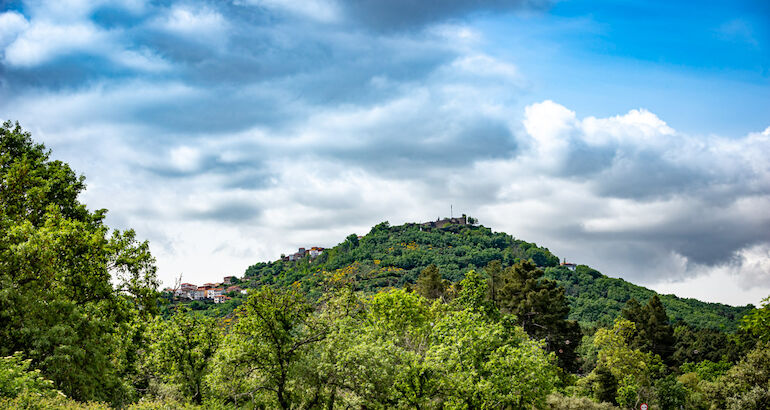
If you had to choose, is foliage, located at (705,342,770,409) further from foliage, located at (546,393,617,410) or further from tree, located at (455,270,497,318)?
tree, located at (455,270,497,318)

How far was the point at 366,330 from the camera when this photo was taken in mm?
25250

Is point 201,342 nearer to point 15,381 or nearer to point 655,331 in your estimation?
point 15,381

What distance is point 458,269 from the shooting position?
489 ft

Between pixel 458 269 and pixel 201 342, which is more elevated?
pixel 458 269

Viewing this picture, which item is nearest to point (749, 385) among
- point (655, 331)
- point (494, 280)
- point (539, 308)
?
point (539, 308)

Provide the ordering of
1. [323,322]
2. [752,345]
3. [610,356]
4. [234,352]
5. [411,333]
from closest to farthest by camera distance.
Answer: [234,352] → [323,322] → [411,333] → [610,356] → [752,345]

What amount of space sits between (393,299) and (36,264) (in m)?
18.1

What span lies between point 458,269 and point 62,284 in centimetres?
13283

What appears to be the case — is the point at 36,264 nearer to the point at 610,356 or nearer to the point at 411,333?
the point at 411,333

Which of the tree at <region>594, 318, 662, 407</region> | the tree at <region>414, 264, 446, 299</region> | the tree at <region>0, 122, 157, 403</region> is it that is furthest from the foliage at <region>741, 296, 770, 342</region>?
the tree at <region>0, 122, 157, 403</region>

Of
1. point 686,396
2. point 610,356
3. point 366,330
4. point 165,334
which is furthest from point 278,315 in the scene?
point 686,396

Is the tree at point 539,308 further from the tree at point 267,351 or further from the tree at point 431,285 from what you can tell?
the tree at point 267,351

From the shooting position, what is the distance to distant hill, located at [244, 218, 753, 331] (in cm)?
12381

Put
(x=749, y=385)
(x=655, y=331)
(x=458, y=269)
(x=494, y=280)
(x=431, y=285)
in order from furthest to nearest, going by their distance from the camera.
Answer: (x=458, y=269)
(x=655, y=331)
(x=494, y=280)
(x=431, y=285)
(x=749, y=385)
